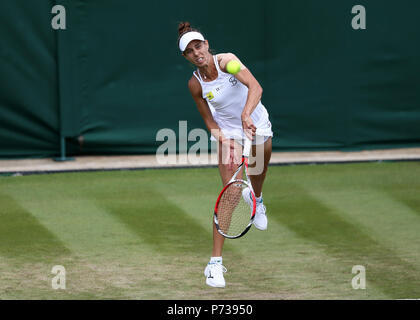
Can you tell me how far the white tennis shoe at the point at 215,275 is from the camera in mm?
5824

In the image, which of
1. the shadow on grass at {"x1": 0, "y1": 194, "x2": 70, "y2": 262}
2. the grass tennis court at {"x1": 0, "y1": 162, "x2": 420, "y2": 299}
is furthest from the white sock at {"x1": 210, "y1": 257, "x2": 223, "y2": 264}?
the shadow on grass at {"x1": 0, "y1": 194, "x2": 70, "y2": 262}

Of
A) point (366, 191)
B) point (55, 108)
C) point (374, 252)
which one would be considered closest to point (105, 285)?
point (374, 252)

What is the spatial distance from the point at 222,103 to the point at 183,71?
162 inches

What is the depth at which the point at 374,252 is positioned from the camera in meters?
6.61

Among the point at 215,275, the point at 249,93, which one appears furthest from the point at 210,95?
the point at 215,275

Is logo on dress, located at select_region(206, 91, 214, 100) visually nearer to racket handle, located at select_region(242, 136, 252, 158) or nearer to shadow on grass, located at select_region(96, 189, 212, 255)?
racket handle, located at select_region(242, 136, 252, 158)

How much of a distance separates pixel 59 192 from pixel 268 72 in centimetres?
308

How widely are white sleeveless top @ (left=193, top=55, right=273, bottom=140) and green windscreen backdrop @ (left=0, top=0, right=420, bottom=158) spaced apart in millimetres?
3805

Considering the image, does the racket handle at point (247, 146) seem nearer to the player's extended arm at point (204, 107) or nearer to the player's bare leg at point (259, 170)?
the player's extended arm at point (204, 107)

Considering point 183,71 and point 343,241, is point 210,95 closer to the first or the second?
point 343,241

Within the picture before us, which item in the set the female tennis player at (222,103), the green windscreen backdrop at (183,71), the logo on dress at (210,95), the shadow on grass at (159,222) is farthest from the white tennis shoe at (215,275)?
the green windscreen backdrop at (183,71)

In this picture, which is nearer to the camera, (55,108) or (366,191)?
(366,191)

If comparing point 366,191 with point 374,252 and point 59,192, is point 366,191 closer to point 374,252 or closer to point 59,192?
point 374,252
